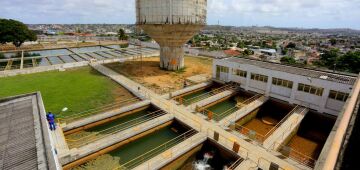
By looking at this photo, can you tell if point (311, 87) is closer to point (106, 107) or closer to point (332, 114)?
point (332, 114)

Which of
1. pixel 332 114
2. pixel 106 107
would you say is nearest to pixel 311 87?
pixel 332 114

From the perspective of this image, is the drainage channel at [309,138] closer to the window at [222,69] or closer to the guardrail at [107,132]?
the window at [222,69]

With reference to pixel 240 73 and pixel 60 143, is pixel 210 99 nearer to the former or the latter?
pixel 240 73

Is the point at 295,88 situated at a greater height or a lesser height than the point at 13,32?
lesser

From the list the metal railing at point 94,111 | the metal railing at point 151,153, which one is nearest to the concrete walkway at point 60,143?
the metal railing at point 94,111

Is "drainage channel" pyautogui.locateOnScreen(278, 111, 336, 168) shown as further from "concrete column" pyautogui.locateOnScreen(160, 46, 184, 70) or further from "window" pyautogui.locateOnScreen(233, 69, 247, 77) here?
"concrete column" pyautogui.locateOnScreen(160, 46, 184, 70)

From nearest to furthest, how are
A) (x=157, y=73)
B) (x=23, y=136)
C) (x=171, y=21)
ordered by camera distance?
1. (x=23, y=136)
2. (x=171, y=21)
3. (x=157, y=73)

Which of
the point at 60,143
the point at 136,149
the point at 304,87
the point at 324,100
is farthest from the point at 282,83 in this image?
the point at 60,143
